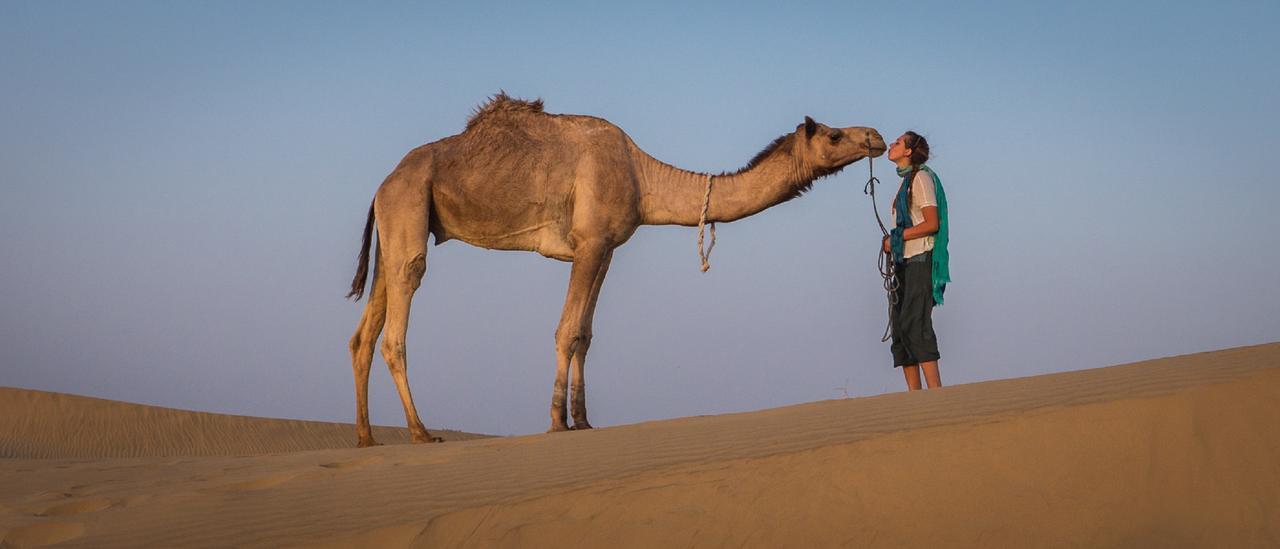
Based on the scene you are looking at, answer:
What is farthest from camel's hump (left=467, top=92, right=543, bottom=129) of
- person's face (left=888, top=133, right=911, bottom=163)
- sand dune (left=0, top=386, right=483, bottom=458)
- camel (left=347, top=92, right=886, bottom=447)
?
sand dune (left=0, top=386, right=483, bottom=458)

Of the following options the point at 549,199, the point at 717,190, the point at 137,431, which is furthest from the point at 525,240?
the point at 137,431

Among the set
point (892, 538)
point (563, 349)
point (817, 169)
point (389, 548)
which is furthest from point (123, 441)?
point (892, 538)

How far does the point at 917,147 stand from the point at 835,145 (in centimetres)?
194

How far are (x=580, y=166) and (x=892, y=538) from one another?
6714 mm

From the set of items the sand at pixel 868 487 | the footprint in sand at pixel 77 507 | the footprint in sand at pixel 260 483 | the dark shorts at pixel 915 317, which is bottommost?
the sand at pixel 868 487

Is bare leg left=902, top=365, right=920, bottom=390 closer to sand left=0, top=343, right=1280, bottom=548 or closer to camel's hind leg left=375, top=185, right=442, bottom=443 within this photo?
sand left=0, top=343, right=1280, bottom=548

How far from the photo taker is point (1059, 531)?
184 inches

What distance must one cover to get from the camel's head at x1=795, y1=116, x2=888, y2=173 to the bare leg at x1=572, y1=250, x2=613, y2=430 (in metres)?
2.08

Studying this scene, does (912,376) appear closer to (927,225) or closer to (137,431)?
(927,225)

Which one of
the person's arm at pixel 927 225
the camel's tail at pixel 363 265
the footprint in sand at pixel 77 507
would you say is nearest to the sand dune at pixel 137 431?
the camel's tail at pixel 363 265

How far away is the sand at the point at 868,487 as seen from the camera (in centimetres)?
478

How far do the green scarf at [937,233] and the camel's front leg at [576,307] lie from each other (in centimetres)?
272

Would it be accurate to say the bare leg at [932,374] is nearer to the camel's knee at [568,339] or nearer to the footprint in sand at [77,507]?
the camel's knee at [568,339]

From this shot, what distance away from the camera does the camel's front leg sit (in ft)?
34.1
